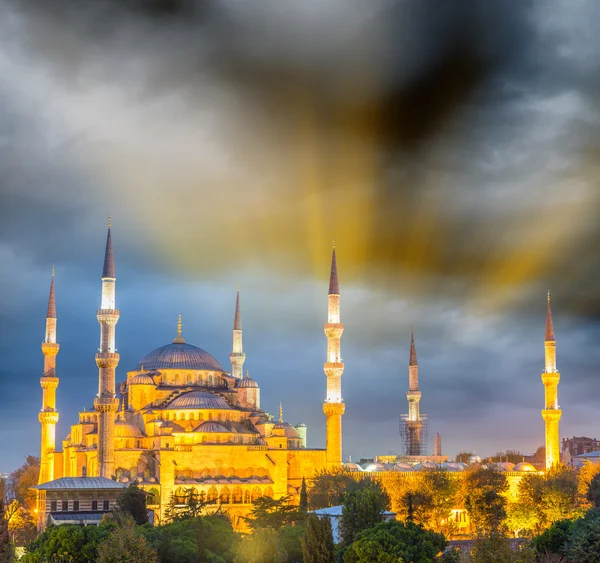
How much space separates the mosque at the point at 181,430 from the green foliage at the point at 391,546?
19156 millimetres

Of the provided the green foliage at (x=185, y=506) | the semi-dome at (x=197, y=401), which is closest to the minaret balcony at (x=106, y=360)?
the semi-dome at (x=197, y=401)

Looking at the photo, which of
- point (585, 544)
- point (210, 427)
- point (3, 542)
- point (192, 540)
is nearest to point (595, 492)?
point (585, 544)

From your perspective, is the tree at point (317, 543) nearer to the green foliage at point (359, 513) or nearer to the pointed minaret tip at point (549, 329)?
the green foliage at point (359, 513)

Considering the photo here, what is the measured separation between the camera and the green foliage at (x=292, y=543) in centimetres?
3459

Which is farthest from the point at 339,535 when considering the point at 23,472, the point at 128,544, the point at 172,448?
the point at 23,472

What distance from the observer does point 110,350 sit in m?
51.3

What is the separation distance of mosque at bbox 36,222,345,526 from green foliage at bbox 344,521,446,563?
19.2 meters

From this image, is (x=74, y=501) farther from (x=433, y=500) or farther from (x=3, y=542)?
(x=3, y=542)

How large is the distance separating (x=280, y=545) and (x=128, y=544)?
6219mm

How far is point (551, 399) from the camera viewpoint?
2320 inches

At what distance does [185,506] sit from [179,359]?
16753 mm

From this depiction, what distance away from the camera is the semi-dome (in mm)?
55219

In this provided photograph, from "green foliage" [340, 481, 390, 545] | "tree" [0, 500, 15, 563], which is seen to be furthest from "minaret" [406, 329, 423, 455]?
"tree" [0, 500, 15, 563]

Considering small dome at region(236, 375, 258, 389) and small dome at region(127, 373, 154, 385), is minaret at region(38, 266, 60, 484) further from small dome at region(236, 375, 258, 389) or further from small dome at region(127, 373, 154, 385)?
small dome at region(236, 375, 258, 389)
